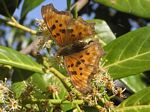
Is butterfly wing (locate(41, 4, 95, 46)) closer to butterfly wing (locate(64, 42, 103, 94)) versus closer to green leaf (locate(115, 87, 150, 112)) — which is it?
butterfly wing (locate(64, 42, 103, 94))

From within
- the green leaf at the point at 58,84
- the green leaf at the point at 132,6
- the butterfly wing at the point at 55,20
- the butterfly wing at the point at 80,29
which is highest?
the butterfly wing at the point at 55,20

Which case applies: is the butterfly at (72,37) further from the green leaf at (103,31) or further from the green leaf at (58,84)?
the green leaf at (103,31)

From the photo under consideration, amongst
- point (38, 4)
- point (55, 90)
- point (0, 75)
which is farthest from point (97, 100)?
point (38, 4)

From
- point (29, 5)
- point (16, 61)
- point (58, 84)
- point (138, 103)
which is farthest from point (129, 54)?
point (29, 5)

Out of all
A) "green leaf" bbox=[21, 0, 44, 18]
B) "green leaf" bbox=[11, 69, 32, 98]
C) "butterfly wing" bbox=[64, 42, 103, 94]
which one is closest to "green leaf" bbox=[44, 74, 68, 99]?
"green leaf" bbox=[11, 69, 32, 98]

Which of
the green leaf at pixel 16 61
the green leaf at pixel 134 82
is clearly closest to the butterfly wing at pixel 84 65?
the green leaf at pixel 16 61

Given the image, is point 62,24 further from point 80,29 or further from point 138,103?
point 138,103
